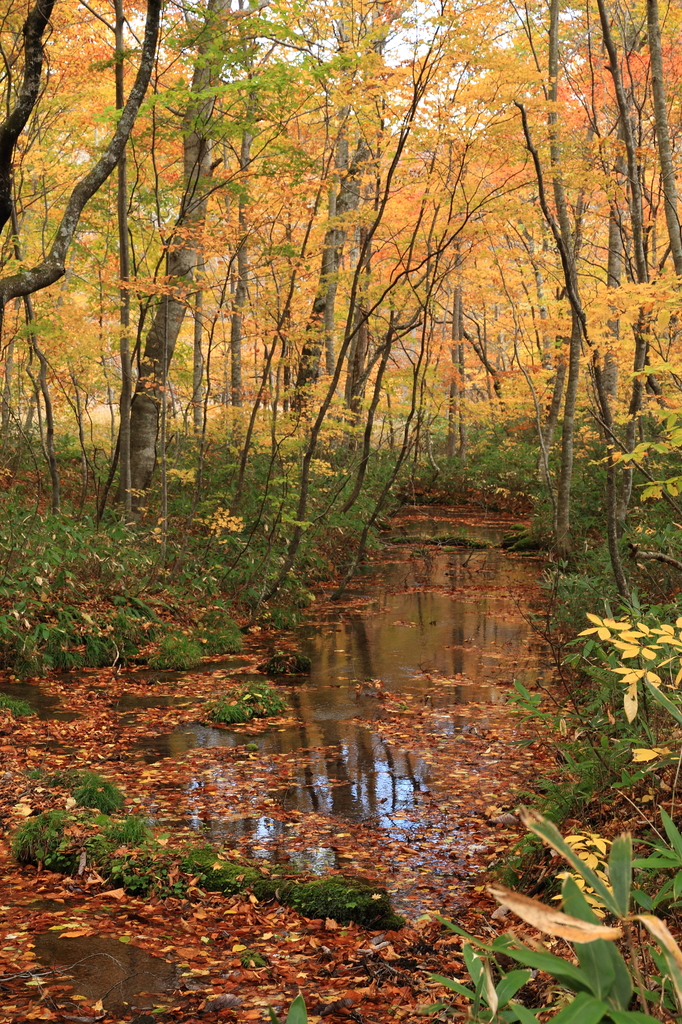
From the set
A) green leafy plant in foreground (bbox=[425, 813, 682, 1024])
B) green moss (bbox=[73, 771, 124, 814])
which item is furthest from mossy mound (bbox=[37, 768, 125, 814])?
green leafy plant in foreground (bbox=[425, 813, 682, 1024])

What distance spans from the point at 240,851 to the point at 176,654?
13.3ft

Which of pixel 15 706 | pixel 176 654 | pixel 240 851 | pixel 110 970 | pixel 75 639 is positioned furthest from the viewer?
pixel 176 654

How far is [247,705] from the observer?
6695 millimetres

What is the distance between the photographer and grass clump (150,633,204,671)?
8.03 meters

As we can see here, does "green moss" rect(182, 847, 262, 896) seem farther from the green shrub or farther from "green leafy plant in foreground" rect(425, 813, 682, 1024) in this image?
the green shrub

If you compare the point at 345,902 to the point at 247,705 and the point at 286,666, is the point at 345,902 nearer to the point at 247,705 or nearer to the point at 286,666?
the point at 247,705

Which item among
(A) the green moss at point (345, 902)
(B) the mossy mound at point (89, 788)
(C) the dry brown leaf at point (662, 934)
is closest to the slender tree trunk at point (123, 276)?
(B) the mossy mound at point (89, 788)

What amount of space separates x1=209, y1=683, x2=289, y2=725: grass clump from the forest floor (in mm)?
165

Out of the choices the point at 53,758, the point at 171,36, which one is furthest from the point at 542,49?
the point at 53,758

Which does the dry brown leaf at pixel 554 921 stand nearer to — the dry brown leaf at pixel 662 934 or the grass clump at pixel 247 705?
the dry brown leaf at pixel 662 934

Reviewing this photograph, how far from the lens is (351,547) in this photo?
13281 mm

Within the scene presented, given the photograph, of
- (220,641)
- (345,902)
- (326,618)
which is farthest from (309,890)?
(326,618)

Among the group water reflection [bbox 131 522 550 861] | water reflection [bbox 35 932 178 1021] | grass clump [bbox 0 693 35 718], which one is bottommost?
water reflection [bbox 131 522 550 861]

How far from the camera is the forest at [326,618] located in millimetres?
2889
